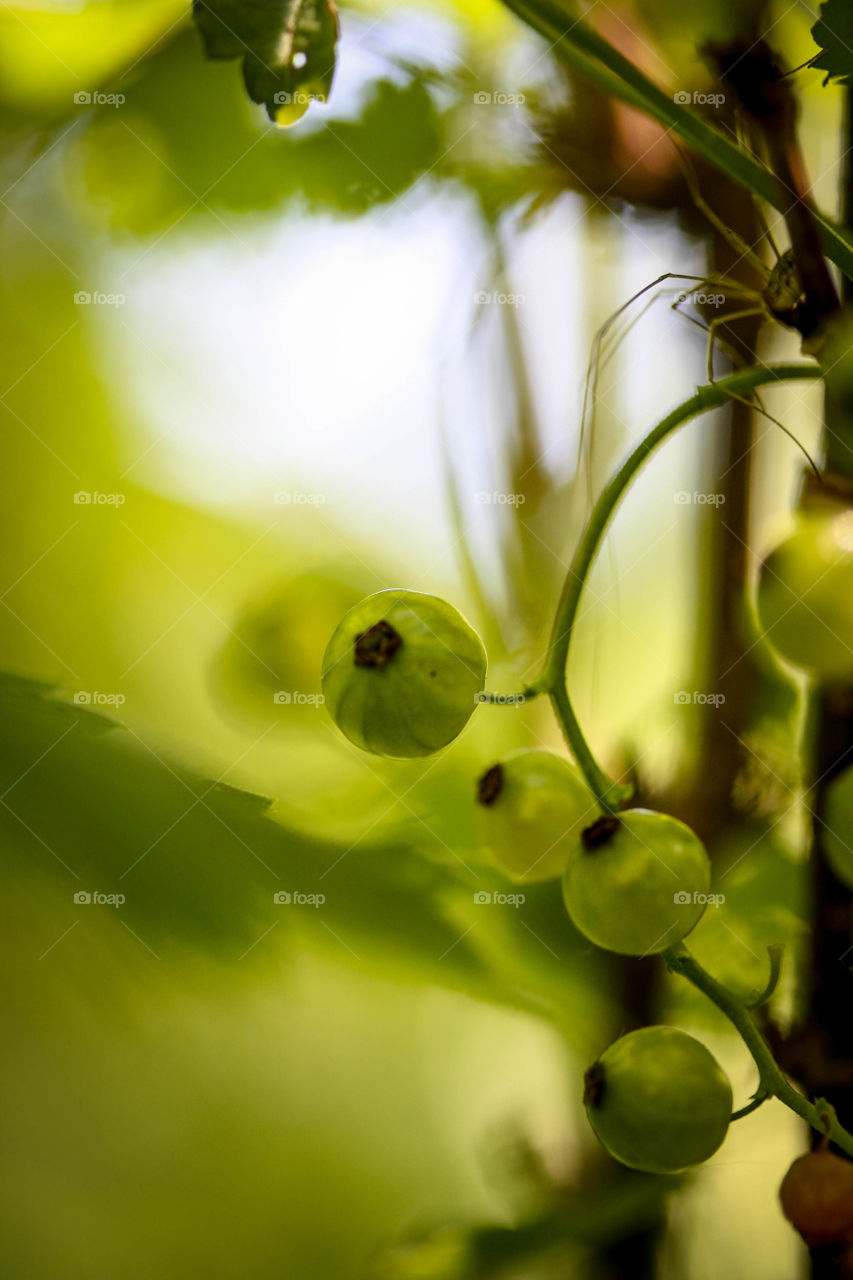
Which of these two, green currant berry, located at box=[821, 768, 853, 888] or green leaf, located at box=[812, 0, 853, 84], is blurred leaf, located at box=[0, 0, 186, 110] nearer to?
green leaf, located at box=[812, 0, 853, 84]

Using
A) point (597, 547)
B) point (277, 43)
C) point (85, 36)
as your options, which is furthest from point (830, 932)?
point (85, 36)

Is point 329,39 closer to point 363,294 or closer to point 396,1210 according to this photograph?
point 363,294

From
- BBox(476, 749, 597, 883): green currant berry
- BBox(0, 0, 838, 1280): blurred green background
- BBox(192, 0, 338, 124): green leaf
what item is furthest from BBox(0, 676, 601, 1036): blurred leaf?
BBox(192, 0, 338, 124): green leaf

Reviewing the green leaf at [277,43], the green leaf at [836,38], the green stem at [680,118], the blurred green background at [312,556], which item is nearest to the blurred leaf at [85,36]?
the blurred green background at [312,556]

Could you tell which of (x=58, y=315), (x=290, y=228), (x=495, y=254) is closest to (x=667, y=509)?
(x=495, y=254)

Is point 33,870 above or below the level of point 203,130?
below

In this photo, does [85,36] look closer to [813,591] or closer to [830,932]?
[813,591]
